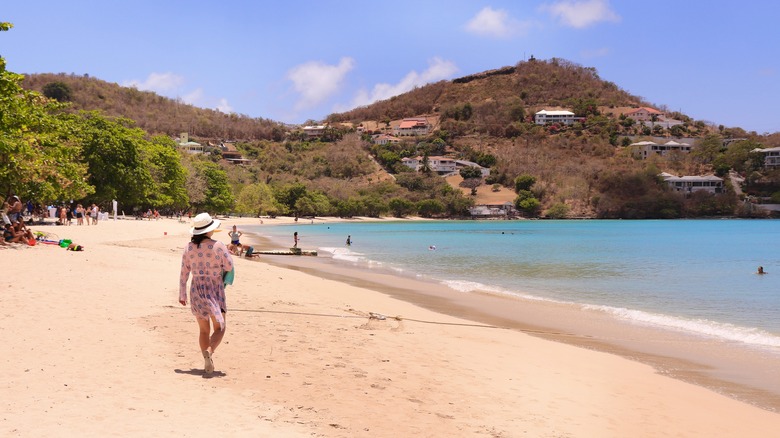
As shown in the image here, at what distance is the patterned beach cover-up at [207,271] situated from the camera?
6402mm

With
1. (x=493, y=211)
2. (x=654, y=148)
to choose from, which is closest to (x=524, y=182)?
(x=493, y=211)

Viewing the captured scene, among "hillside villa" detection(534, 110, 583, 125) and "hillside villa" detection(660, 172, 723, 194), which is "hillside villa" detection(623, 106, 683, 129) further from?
"hillside villa" detection(660, 172, 723, 194)

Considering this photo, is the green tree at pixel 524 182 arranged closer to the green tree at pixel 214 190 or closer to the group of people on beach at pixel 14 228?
the green tree at pixel 214 190

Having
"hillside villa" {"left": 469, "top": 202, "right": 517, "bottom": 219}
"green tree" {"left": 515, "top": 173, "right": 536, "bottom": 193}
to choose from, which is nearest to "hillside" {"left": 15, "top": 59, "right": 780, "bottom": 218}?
"green tree" {"left": 515, "top": 173, "right": 536, "bottom": 193}

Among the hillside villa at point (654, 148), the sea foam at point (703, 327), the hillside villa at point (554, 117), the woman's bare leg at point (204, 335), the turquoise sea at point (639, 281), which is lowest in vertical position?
the turquoise sea at point (639, 281)

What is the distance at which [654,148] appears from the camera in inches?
6216

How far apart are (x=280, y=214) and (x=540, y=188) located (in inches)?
2432

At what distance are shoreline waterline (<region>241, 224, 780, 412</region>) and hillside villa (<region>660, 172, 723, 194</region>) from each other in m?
129

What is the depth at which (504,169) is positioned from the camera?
487 ft

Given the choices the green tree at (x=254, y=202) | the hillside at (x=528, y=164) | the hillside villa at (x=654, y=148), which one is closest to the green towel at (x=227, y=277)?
the green tree at (x=254, y=202)

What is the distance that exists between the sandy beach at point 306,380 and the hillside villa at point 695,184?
136964mm

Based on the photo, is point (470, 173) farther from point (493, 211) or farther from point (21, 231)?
point (21, 231)

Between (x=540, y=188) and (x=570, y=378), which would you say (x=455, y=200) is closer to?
(x=540, y=188)

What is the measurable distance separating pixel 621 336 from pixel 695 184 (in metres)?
138
